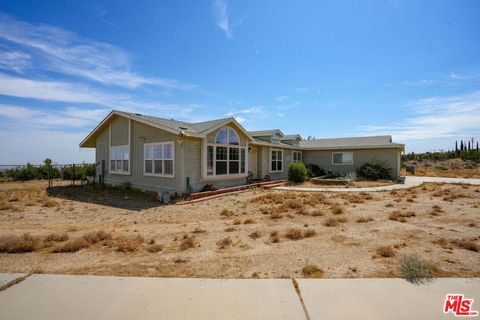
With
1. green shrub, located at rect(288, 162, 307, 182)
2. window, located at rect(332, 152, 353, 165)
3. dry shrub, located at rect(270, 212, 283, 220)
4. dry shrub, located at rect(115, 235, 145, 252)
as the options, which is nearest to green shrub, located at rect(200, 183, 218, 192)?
dry shrub, located at rect(270, 212, 283, 220)

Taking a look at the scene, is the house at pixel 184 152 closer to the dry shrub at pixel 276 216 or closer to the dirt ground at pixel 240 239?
the dirt ground at pixel 240 239

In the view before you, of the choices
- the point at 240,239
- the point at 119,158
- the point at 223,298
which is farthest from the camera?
the point at 119,158

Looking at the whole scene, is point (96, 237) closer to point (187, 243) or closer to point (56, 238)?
point (56, 238)

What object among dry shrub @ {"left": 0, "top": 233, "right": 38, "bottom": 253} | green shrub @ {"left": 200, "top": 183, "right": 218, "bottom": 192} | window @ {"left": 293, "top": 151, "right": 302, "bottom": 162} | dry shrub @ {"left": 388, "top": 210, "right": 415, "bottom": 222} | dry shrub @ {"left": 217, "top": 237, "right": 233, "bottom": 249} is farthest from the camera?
window @ {"left": 293, "top": 151, "right": 302, "bottom": 162}

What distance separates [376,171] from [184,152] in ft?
52.4

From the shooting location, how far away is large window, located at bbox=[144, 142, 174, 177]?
1311 centimetres

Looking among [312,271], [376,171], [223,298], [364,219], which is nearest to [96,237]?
[223,298]

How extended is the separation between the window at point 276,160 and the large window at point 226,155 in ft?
15.7

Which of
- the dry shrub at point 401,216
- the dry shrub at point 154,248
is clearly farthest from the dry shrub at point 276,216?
the dry shrub at point 154,248

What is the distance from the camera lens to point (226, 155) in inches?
589

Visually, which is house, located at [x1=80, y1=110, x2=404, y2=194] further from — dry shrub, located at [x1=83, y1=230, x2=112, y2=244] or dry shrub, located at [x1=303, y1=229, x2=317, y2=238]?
dry shrub, located at [x1=303, y1=229, x2=317, y2=238]

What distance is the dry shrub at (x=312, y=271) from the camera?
13.1ft

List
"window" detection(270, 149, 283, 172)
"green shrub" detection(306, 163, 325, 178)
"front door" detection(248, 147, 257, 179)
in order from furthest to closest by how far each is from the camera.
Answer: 1. "green shrub" detection(306, 163, 325, 178)
2. "window" detection(270, 149, 283, 172)
3. "front door" detection(248, 147, 257, 179)

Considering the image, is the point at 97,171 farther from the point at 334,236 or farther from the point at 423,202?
the point at 423,202
